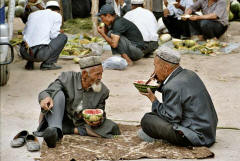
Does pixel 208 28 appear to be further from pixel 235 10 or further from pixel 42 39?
pixel 42 39

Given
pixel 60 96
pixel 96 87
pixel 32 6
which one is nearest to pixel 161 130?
pixel 96 87

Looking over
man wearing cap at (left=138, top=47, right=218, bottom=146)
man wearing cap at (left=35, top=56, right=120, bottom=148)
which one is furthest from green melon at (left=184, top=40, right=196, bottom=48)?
man wearing cap at (left=138, top=47, right=218, bottom=146)

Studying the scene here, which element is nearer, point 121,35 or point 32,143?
point 32,143

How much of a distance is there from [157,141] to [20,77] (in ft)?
13.3

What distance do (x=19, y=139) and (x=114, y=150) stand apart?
3.47ft

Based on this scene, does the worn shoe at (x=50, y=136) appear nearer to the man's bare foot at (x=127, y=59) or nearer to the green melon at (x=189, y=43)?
the man's bare foot at (x=127, y=59)

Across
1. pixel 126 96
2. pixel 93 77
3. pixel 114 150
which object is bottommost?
pixel 126 96

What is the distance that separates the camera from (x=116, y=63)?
30.4ft

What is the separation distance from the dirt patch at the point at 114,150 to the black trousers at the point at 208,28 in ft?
19.5

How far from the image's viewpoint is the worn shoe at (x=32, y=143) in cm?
534

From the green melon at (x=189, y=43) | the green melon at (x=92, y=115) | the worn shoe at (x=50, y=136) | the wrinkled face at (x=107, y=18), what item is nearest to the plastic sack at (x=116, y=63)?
the wrinkled face at (x=107, y=18)

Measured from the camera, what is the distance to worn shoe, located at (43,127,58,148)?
17.1 ft

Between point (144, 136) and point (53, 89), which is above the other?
point (53, 89)

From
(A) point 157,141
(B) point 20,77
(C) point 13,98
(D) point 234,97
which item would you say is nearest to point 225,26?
(D) point 234,97
